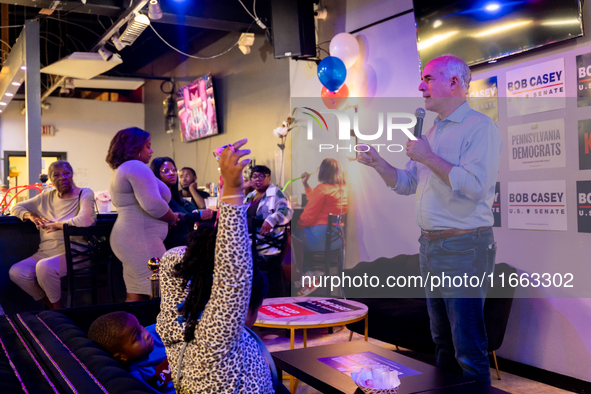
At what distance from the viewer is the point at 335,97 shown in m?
4.96

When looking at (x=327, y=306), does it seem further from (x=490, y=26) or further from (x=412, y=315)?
(x=490, y=26)

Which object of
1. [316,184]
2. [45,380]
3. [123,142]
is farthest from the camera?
[316,184]

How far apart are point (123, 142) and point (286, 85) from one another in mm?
3346

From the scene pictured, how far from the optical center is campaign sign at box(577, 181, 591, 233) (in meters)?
2.89

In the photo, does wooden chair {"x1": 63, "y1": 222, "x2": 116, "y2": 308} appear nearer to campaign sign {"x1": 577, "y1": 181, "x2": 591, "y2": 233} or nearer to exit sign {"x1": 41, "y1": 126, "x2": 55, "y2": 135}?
campaign sign {"x1": 577, "y1": 181, "x2": 591, "y2": 233}

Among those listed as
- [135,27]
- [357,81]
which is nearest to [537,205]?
[357,81]

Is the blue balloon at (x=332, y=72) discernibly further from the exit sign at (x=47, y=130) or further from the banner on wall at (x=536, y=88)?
the exit sign at (x=47, y=130)

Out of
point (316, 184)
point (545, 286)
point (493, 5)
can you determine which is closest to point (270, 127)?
point (316, 184)

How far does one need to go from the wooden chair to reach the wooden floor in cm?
129

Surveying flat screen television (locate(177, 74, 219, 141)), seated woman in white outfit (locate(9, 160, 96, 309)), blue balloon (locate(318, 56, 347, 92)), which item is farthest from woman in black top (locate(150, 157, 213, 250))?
flat screen television (locate(177, 74, 219, 141))

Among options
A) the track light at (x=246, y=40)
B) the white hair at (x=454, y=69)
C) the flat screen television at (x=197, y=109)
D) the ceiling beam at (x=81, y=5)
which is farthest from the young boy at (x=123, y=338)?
the flat screen television at (x=197, y=109)

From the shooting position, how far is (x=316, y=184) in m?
5.05

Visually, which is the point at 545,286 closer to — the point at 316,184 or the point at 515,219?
the point at 515,219

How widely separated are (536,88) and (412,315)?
1664 millimetres
